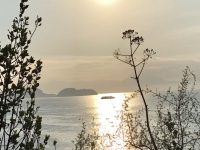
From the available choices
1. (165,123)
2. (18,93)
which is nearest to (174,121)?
(165,123)

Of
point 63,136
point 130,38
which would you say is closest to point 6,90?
point 130,38

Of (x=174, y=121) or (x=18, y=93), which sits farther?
(x=174, y=121)

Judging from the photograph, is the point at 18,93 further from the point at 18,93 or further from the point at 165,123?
the point at 165,123

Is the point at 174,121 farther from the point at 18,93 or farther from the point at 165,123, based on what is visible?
the point at 18,93

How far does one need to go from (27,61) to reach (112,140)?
5697 mm

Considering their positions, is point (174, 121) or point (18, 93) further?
point (174, 121)

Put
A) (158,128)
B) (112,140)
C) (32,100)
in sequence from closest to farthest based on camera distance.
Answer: (32,100) < (158,128) < (112,140)

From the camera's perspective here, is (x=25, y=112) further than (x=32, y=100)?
No

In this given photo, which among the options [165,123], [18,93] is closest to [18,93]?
[18,93]

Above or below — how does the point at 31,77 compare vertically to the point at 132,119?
above

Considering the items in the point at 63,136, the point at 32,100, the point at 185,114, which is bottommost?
the point at 63,136

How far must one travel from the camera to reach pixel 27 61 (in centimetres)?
336

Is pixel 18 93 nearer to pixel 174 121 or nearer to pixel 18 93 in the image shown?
pixel 18 93

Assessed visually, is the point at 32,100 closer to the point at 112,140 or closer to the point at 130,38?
the point at 130,38
